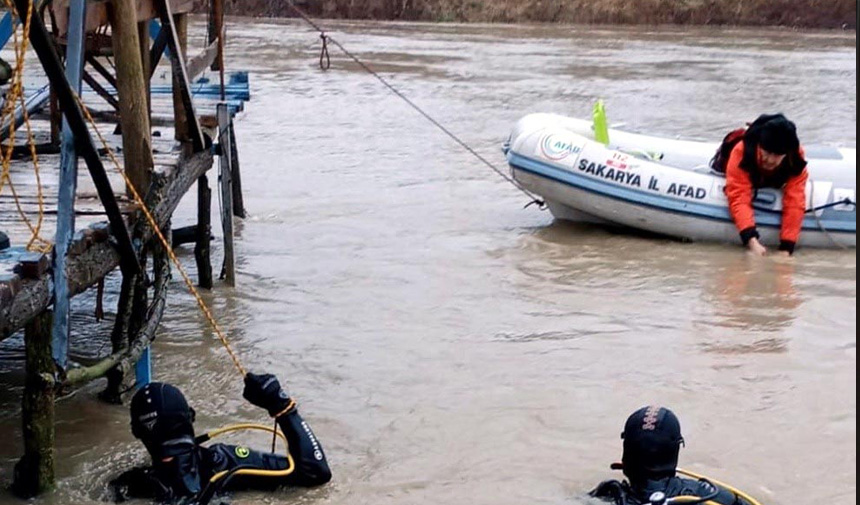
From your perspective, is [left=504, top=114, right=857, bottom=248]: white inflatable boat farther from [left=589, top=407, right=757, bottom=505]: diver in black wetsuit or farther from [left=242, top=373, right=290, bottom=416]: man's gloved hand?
[left=242, top=373, right=290, bottom=416]: man's gloved hand

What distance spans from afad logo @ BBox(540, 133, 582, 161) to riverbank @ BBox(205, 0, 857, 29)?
100.0ft

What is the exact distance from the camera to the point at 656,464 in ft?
16.3

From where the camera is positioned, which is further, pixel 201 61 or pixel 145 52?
pixel 201 61

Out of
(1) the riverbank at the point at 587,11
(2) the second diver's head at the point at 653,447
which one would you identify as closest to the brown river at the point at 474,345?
(2) the second diver's head at the point at 653,447

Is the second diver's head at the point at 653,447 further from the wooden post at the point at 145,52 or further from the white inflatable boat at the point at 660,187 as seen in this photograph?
the white inflatable boat at the point at 660,187

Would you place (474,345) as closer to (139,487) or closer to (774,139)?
(139,487)

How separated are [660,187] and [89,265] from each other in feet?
20.0

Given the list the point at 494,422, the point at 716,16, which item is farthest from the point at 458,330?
the point at 716,16

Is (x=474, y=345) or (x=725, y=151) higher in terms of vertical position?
(x=725, y=151)

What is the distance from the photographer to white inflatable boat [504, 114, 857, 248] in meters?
10.6

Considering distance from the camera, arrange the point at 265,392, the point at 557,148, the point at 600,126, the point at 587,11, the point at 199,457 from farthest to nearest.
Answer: the point at 587,11 → the point at 600,126 → the point at 557,148 → the point at 265,392 → the point at 199,457

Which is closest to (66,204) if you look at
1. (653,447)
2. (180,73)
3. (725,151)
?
(180,73)

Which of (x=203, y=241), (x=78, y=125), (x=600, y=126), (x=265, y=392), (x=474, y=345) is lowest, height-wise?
(x=474, y=345)

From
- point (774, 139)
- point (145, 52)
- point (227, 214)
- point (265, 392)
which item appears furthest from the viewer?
point (774, 139)
